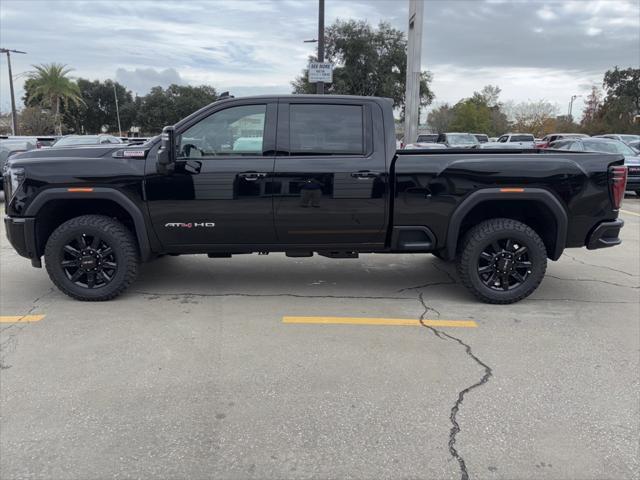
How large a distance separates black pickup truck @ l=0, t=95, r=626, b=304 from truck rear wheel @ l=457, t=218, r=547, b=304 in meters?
0.01

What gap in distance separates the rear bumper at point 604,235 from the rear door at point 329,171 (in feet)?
6.76

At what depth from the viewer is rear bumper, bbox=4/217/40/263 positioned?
4914 mm

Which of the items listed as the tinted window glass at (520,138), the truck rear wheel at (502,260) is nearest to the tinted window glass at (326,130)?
the truck rear wheel at (502,260)

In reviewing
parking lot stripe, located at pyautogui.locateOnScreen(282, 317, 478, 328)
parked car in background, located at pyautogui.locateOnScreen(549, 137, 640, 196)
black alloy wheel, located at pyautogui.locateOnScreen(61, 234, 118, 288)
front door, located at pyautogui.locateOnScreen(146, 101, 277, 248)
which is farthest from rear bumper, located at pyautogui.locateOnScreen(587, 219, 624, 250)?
parked car in background, located at pyautogui.locateOnScreen(549, 137, 640, 196)

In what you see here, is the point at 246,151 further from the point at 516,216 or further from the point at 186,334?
the point at 516,216

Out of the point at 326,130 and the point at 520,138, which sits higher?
the point at 520,138

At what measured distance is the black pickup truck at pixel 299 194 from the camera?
4.87 metres

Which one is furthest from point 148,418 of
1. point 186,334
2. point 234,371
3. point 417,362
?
point 417,362

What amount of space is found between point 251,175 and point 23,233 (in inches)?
88.0

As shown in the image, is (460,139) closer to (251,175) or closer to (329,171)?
(329,171)

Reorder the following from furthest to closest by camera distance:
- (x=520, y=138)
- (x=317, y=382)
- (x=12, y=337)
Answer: (x=520, y=138)
(x=12, y=337)
(x=317, y=382)

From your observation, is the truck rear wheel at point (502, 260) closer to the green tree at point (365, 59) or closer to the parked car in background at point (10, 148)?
the parked car in background at point (10, 148)

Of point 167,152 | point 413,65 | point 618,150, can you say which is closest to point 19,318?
point 167,152

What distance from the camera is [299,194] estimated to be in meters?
4.88
